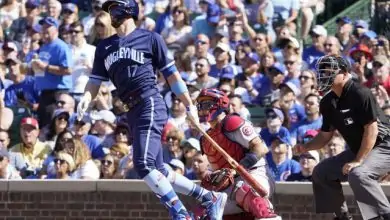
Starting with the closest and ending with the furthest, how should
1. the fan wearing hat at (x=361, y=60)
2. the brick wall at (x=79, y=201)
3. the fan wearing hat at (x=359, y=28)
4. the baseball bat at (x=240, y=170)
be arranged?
the baseball bat at (x=240, y=170)
the brick wall at (x=79, y=201)
the fan wearing hat at (x=361, y=60)
the fan wearing hat at (x=359, y=28)

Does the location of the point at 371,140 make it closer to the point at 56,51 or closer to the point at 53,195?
the point at 53,195

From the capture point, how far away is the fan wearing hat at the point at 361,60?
16.2 m

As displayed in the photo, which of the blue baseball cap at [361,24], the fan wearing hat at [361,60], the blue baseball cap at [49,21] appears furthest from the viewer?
the blue baseball cap at [361,24]

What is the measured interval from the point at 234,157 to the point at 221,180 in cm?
30

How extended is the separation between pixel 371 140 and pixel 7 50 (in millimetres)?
8066

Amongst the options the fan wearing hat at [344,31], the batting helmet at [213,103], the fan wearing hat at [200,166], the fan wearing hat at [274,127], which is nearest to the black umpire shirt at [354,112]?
the batting helmet at [213,103]

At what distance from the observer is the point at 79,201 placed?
1363 centimetres

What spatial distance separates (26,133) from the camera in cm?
1580

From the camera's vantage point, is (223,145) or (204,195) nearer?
(204,195)

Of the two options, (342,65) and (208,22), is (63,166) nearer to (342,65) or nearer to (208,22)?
(208,22)

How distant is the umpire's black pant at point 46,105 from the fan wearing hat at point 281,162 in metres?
3.44

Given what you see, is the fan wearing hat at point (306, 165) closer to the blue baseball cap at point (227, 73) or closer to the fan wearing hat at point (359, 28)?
the blue baseball cap at point (227, 73)

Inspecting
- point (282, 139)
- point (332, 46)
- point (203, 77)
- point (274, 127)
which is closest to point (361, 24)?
point (332, 46)

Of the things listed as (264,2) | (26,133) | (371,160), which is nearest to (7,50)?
(26,133)
